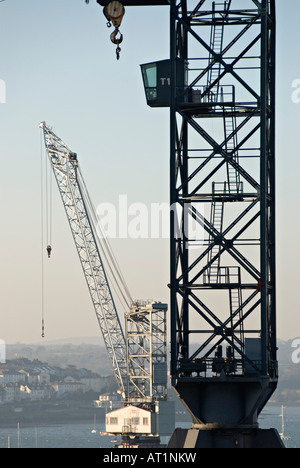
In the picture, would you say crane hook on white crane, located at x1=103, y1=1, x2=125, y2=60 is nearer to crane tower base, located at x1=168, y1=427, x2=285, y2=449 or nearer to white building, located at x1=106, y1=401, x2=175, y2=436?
crane tower base, located at x1=168, y1=427, x2=285, y2=449

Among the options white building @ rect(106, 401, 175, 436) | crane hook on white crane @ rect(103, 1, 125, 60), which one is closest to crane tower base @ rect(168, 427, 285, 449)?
crane hook on white crane @ rect(103, 1, 125, 60)

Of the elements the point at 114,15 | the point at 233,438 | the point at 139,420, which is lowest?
the point at 139,420

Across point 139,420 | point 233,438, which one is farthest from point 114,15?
point 139,420

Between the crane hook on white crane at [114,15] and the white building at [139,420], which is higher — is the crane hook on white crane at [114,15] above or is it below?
above

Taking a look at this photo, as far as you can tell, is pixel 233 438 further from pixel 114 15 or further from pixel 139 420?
pixel 139 420

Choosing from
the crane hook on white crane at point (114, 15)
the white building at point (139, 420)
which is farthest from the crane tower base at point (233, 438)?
the white building at point (139, 420)

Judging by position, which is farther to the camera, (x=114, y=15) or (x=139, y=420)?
(x=139, y=420)

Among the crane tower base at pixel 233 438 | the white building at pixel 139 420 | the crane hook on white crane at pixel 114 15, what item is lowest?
the white building at pixel 139 420

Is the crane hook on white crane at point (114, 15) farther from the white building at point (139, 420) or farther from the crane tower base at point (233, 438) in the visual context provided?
the white building at point (139, 420)

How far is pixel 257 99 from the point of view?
1380 inches

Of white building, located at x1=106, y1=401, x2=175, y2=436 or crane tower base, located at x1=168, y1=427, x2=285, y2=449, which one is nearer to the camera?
crane tower base, located at x1=168, y1=427, x2=285, y2=449

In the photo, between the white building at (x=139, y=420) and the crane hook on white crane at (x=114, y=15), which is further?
the white building at (x=139, y=420)

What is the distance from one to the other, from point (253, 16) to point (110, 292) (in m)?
106

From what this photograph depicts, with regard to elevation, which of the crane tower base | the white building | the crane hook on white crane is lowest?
the white building
